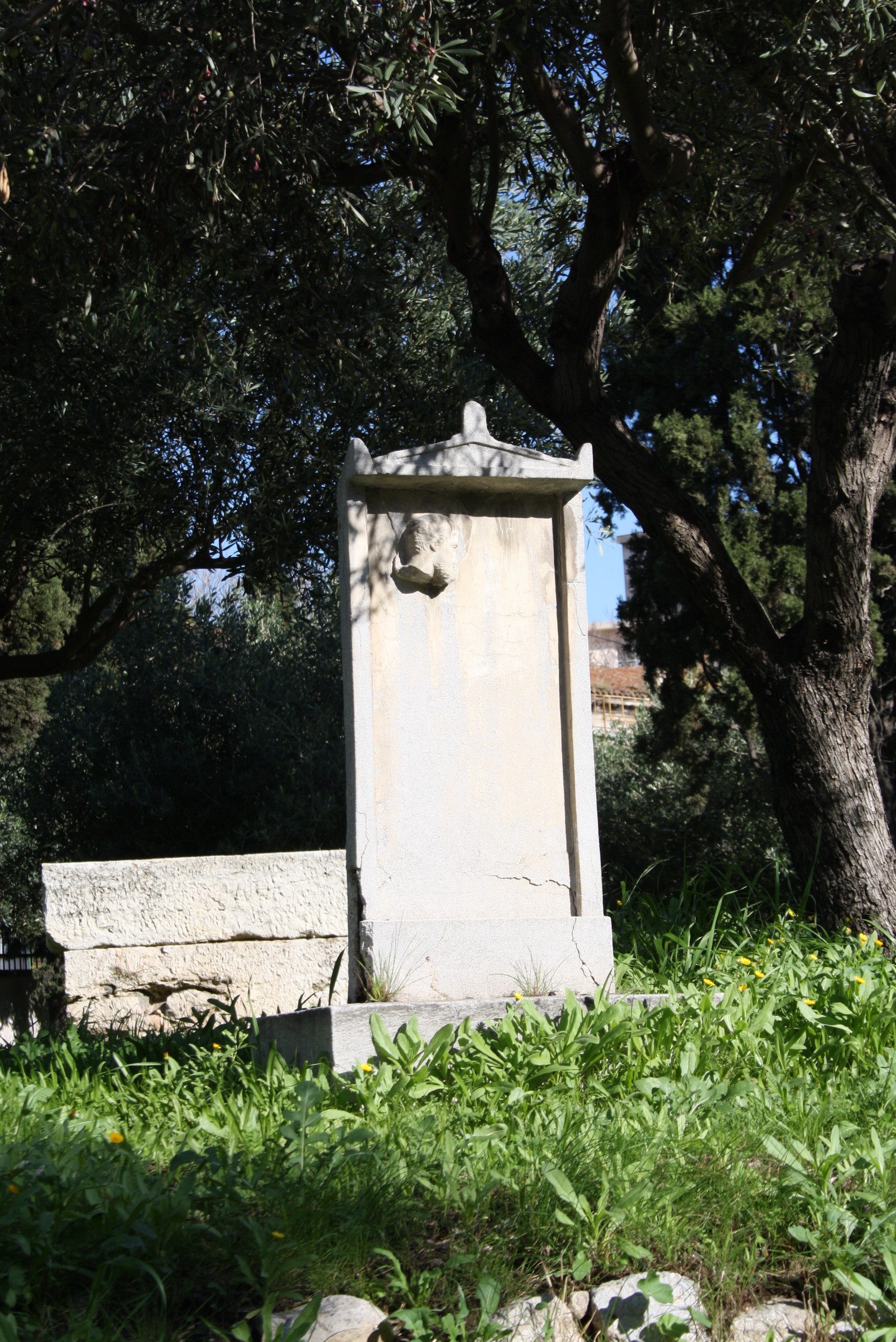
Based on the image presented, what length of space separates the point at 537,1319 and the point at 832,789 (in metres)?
3.57

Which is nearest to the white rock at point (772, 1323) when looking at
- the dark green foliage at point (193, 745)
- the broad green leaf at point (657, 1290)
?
the broad green leaf at point (657, 1290)

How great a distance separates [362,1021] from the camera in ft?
12.4

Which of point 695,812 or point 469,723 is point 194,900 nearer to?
point 469,723

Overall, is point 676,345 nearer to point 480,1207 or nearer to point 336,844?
point 336,844

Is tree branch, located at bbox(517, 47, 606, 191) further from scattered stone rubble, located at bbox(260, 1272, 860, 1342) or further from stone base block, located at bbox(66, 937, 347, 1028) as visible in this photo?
scattered stone rubble, located at bbox(260, 1272, 860, 1342)

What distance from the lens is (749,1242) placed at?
267 centimetres

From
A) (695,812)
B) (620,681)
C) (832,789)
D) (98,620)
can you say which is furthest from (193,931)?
(620,681)

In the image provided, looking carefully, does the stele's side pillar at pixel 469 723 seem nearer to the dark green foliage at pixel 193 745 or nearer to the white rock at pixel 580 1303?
the white rock at pixel 580 1303

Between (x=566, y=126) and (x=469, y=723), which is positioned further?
(x=566, y=126)

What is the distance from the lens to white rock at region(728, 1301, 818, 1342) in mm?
2545

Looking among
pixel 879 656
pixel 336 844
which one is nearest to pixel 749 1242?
pixel 336 844

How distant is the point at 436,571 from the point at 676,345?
9089mm

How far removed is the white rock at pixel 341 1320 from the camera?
7.66 feet

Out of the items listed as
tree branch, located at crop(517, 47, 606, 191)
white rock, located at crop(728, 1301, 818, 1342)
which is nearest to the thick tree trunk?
tree branch, located at crop(517, 47, 606, 191)
